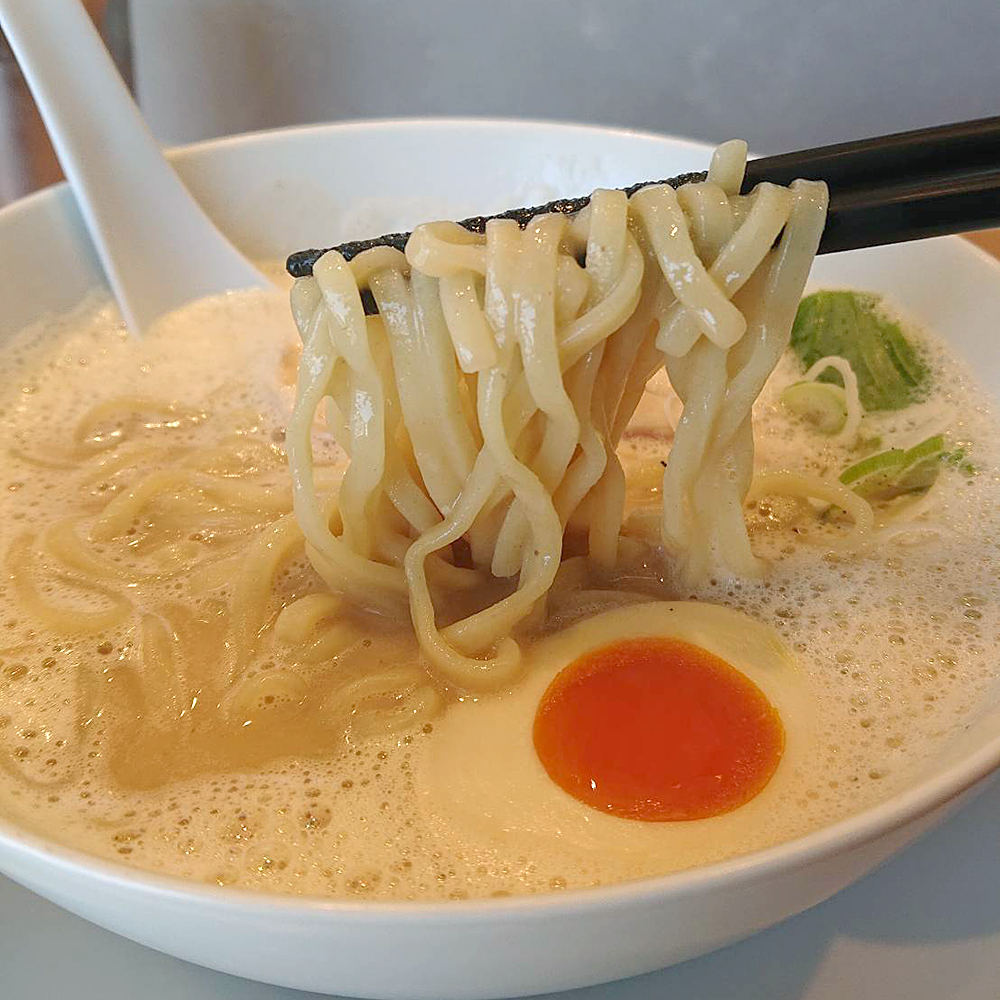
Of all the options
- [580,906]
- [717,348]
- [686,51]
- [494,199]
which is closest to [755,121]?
[686,51]

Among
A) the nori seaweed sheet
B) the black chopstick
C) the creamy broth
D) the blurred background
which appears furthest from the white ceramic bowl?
the blurred background

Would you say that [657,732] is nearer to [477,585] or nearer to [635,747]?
[635,747]

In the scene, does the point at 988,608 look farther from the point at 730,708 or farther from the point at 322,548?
the point at 322,548

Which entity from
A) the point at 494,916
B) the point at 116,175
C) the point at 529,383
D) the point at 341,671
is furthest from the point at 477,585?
→ the point at 116,175

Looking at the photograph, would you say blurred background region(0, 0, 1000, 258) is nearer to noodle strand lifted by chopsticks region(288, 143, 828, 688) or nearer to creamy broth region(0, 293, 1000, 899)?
creamy broth region(0, 293, 1000, 899)

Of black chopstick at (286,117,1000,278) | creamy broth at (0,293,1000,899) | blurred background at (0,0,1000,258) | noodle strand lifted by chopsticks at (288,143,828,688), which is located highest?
blurred background at (0,0,1000,258)

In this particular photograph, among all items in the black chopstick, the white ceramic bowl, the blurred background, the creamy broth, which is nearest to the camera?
the white ceramic bowl
